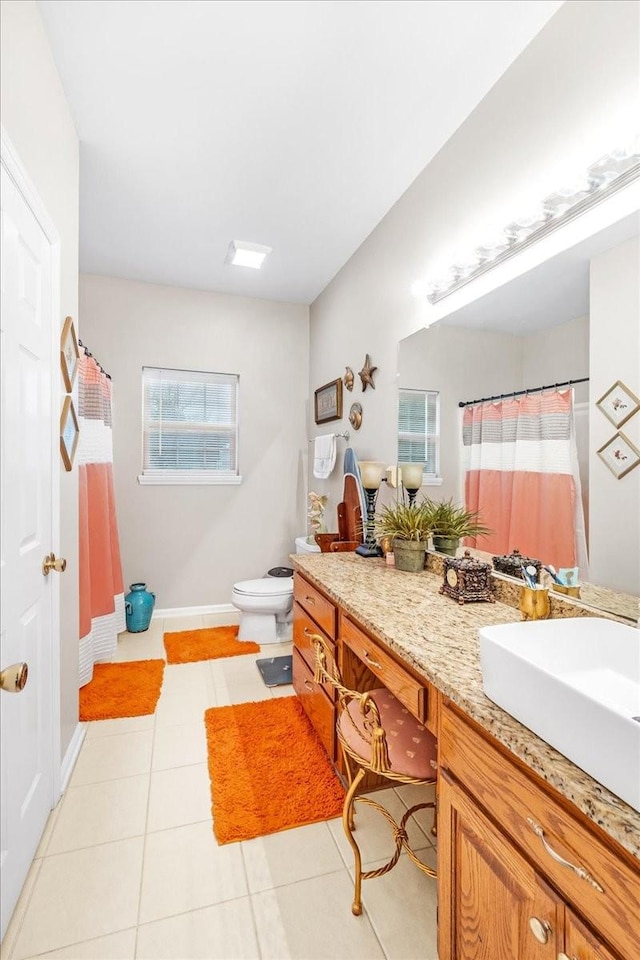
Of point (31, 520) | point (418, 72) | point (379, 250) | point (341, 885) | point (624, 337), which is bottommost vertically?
point (341, 885)

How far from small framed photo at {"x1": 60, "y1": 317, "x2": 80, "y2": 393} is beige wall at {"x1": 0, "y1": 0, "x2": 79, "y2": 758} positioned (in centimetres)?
6

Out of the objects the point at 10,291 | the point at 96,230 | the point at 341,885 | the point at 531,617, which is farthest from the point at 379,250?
the point at 341,885

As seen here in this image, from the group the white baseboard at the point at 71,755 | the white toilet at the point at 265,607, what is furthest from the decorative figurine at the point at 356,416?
the white baseboard at the point at 71,755

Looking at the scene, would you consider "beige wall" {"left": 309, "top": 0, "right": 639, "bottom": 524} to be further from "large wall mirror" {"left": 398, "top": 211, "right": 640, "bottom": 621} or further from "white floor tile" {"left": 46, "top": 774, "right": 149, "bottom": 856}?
"white floor tile" {"left": 46, "top": 774, "right": 149, "bottom": 856}

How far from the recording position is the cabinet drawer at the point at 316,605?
1.74 meters

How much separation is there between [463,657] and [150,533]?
2.99m

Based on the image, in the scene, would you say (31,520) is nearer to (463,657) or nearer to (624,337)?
(463,657)

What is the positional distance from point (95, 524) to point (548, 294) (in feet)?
8.44

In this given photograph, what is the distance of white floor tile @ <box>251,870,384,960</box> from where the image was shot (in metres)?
1.14

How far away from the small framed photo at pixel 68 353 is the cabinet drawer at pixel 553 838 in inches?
70.5

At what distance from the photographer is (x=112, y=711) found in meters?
2.22

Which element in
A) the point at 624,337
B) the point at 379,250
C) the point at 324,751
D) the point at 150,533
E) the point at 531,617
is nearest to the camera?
the point at 624,337

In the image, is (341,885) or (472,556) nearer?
(341,885)

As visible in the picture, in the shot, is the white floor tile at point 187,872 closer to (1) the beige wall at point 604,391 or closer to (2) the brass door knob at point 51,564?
(2) the brass door knob at point 51,564
